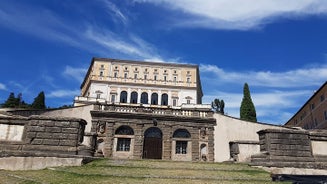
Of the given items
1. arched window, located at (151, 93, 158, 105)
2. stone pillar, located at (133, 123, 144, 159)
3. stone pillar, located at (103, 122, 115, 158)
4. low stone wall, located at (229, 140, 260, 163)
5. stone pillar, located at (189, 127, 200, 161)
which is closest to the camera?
low stone wall, located at (229, 140, 260, 163)

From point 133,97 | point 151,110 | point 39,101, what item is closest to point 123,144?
point 151,110

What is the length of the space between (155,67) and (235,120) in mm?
50963

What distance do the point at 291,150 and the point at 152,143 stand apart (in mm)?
16674

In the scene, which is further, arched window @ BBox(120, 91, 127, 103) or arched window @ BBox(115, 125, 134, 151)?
arched window @ BBox(120, 91, 127, 103)

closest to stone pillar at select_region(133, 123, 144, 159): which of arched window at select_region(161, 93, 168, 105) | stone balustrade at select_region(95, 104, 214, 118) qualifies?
stone balustrade at select_region(95, 104, 214, 118)

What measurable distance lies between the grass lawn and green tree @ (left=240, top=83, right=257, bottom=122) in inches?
1402

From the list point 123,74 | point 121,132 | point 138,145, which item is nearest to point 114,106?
point 121,132

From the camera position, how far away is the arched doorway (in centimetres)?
2683

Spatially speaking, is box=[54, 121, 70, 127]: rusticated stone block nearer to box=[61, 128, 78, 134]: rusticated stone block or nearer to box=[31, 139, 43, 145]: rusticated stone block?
Answer: box=[61, 128, 78, 134]: rusticated stone block

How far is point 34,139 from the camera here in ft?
37.6

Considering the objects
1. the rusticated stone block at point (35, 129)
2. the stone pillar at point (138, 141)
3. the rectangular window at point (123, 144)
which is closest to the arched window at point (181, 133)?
the stone pillar at point (138, 141)

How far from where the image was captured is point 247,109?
46656 millimetres

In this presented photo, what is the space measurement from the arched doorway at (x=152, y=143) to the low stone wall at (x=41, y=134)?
1560 centimetres

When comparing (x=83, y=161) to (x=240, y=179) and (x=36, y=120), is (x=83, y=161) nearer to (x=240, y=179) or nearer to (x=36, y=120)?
(x=36, y=120)
